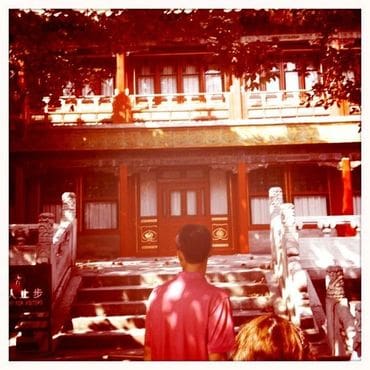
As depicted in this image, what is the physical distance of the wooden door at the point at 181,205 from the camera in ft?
25.6

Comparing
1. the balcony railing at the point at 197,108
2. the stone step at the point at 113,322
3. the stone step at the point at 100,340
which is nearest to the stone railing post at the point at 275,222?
the stone step at the point at 113,322

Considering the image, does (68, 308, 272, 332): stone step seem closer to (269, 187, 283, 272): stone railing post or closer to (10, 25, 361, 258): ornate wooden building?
(269, 187, 283, 272): stone railing post

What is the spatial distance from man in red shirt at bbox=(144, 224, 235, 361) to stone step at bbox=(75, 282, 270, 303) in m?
3.12

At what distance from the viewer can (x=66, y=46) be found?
197 inches

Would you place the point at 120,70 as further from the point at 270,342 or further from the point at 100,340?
the point at 270,342

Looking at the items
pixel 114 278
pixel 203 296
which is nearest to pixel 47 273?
pixel 114 278

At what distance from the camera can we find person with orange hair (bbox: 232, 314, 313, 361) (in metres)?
1.98

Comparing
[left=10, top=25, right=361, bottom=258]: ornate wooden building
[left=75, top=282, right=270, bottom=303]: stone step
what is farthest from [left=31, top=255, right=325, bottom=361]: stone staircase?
[left=10, top=25, right=361, bottom=258]: ornate wooden building

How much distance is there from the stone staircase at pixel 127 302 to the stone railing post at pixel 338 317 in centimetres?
25

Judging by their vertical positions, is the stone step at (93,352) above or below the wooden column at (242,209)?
below

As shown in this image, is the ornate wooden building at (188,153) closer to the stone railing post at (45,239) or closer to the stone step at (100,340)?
the stone railing post at (45,239)

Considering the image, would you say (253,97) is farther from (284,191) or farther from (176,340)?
(176,340)
